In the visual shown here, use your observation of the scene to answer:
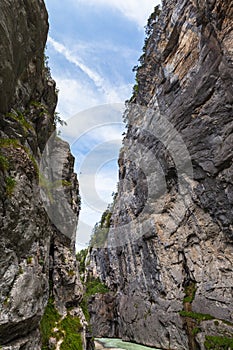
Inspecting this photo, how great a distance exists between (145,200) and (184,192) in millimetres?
4864

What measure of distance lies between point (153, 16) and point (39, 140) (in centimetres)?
2526

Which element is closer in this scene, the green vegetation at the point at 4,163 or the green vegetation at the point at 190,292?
the green vegetation at the point at 4,163

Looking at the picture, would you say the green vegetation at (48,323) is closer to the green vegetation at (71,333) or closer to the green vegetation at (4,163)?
the green vegetation at (71,333)

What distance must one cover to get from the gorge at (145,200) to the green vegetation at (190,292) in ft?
0.25

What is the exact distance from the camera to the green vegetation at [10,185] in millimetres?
6926

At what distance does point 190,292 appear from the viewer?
1767 centimetres

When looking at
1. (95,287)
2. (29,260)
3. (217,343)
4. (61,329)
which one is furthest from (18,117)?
(95,287)

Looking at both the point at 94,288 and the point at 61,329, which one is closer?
the point at 61,329

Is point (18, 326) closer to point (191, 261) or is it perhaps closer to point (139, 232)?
point (191, 261)

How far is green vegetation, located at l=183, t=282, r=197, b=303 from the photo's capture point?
56.5 ft

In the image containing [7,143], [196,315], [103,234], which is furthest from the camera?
[103,234]

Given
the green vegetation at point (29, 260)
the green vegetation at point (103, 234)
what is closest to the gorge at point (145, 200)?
the green vegetation at point (29, 260)

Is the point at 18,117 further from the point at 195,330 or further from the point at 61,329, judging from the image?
the point at 195,330

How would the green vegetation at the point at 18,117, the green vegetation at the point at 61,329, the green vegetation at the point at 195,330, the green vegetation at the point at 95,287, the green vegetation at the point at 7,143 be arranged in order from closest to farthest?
the green vegetation at the point at 7,143
the green vegetation at the point at 18,117
the green vegetation at the point at 61,329
the green vegetation at the point at 195,330
the green vegetation at the point at 95,287
